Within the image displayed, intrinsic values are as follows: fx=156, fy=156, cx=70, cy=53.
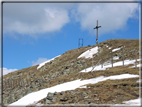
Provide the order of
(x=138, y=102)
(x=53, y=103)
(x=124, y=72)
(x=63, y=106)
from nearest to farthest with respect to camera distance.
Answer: (x=138, y=102) < (x=63, y=106) < (x=53, y=103) < (x=124, y=72)

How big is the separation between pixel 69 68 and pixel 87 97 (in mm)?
27681

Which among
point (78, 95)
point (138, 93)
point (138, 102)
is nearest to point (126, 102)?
point (138, 102)

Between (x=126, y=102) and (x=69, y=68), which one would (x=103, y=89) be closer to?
(x=126, y=102)

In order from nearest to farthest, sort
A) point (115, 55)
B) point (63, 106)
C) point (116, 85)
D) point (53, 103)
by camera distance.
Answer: point (63, 106) < point (53, 103) < point (116, 85) < point (115, 55)

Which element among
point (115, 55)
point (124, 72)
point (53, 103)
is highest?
point (115, 55)

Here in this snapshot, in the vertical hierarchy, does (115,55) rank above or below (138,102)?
above

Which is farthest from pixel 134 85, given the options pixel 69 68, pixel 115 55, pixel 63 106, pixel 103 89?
pixel 69 68

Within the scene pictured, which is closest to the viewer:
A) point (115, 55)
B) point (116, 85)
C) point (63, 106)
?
point (63, 106)

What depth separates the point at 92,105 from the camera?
1539 centimetres

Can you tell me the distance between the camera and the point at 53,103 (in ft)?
60.8

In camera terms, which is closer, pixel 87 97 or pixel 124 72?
pixel 87 97

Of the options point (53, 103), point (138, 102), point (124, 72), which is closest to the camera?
point (138, 102)

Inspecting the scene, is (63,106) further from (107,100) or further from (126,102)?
(126,102)

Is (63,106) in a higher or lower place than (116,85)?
lower
